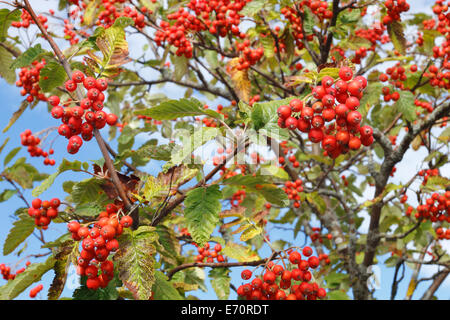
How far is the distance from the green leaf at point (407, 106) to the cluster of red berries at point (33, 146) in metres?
4.75

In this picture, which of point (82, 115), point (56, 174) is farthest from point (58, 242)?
point (82, 115)

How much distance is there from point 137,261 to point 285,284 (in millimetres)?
1022

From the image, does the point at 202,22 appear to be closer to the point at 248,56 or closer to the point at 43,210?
the point at 248,56

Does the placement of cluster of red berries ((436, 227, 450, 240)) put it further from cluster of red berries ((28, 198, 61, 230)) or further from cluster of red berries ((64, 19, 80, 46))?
cluster of red berries ((64, 19, 80, 46))

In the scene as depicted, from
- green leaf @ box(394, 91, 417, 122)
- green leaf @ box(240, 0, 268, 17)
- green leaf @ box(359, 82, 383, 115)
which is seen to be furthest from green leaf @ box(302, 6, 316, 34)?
green leaf @ box(394, 91, 417, 122)

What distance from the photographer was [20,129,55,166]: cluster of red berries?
4.72 m

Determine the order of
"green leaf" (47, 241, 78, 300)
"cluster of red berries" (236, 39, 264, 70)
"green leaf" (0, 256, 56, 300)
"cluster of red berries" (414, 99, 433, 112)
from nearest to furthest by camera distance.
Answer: "green leaf" (47, 241, 78, 300)
"green leaf" (0, 256, 56, 300)
"cluster of red berries" (236, 39, 264, 70)
"cluster of red berries" (414, 99, 433, 112)

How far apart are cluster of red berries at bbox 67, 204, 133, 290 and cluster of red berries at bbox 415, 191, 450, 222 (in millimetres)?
4262

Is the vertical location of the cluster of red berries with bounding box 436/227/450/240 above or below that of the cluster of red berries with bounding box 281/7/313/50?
below

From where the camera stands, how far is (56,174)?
252 cm

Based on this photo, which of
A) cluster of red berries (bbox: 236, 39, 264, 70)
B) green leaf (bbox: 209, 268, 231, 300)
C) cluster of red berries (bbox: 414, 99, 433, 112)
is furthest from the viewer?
cluster of red berries (bbox: 414, 99, 433, 112)

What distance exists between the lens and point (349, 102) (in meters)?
1.92

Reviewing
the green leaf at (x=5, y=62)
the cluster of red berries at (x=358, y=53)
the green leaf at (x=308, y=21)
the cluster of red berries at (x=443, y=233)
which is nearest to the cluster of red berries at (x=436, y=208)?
the cluster of red berries at (x=443, y=233)
